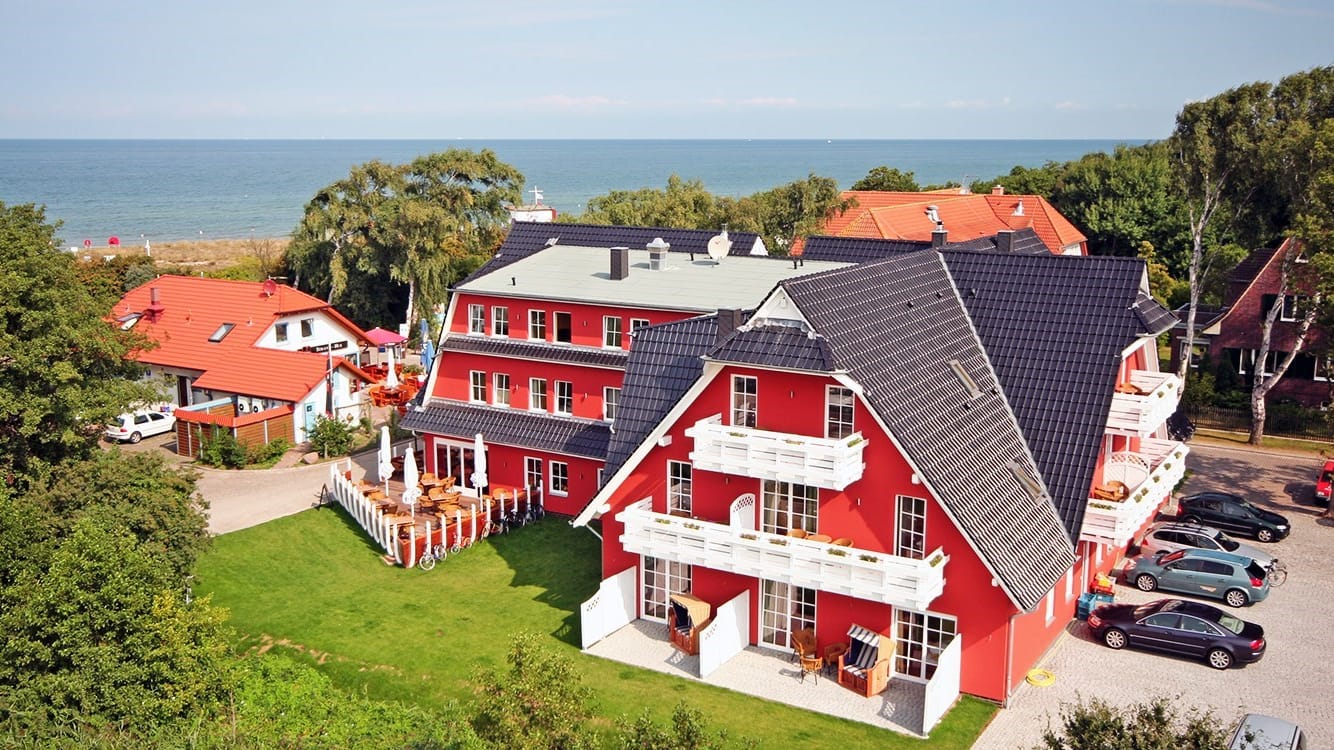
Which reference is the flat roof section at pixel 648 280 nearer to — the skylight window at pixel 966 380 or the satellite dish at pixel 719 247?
the satellite dish at pixel 719 247

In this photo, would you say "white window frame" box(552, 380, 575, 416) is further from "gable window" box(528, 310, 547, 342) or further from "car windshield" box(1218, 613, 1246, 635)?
"car windshield" box(1218, 613, 1246, 635)

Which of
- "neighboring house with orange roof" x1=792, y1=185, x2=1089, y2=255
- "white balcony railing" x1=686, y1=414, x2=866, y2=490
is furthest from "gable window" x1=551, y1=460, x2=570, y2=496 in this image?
"neighboring house with orange roof" x1=792, y1=185, x2=1089, y2=255

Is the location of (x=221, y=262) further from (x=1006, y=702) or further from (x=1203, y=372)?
(x=1006, y=702)

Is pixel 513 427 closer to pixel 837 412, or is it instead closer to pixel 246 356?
pixel 837 412

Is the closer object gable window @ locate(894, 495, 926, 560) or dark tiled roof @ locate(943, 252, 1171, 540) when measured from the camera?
gable window @ locate(894, 495, 926, 560)

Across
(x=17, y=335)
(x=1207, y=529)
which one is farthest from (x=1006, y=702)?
(x=17, y=335)

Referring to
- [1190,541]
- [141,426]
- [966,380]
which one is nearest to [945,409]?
[966,380]
